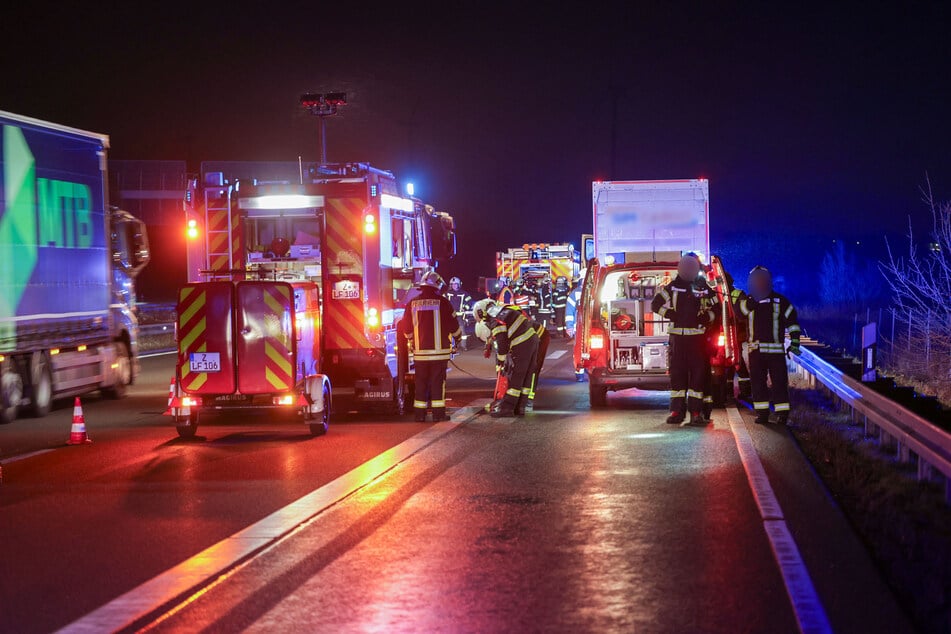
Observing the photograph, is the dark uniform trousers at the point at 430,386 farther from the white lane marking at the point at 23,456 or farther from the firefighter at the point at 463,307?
the firefighter at the point at 463,307

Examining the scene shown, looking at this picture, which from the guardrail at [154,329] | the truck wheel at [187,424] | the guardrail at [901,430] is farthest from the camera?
the guardrail at [154,329]

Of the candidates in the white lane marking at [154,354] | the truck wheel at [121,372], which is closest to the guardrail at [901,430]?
the truck wheel at [121,372]

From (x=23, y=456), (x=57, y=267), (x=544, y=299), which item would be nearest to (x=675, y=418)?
(x=23, y=456)

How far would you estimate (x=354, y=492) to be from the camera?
9211 millimetres

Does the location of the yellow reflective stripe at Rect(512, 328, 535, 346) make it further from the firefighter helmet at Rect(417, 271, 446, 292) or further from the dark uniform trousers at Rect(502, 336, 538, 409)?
the firefighter helmet at Rect(417, 271, 446, 292)

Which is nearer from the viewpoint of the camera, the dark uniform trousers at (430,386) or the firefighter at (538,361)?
the dark uniform trousers at (430,386)

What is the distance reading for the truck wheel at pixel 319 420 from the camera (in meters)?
12.7

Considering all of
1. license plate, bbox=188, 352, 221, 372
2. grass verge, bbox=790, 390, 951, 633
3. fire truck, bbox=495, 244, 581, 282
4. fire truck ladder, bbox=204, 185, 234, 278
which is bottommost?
grass verge, bbox=790, 390, 951, 633

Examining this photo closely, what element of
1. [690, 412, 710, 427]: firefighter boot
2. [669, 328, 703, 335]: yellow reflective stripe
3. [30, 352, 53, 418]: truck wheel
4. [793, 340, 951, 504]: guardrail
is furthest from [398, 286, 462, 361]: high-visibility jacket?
[30, 352, 53, 418]: truck wheel

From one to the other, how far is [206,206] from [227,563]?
8631 millimetres

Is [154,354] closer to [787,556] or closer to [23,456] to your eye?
[23,456]

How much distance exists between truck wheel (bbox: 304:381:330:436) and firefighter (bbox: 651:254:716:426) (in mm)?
3854

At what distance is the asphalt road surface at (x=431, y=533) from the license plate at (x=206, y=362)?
30.8 inches

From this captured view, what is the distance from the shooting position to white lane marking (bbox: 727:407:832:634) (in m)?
5.54
